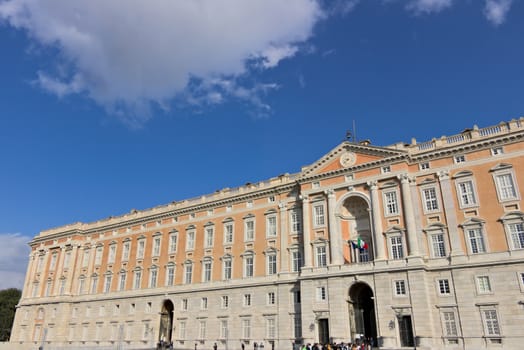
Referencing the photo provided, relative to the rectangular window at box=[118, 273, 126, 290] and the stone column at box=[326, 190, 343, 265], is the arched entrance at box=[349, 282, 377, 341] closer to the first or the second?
the stone column at box=[326, 190, 343, 265]

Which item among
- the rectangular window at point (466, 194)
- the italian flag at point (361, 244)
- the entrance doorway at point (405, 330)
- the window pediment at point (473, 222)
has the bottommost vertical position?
the entrance doorway at point (405, 330)

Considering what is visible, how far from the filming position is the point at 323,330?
44344 millimetres

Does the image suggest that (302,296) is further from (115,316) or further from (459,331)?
(115,316)

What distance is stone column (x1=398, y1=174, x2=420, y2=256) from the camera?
42.1m

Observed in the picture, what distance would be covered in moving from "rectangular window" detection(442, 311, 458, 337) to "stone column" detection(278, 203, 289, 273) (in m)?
17.7

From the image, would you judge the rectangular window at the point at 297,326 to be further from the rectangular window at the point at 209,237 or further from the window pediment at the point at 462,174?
the window pediment at the point at 462,174

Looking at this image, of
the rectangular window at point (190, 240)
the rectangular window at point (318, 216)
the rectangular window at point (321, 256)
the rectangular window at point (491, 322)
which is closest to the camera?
the rectangular window at point (491, 322)

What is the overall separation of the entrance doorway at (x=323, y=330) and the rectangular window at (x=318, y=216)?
33.9 feet

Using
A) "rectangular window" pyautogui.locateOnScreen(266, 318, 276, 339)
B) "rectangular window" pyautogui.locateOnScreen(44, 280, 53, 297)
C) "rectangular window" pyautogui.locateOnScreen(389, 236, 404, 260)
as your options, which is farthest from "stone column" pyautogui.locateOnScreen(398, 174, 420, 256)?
"rectangular window" pyautogui.locateOnScreen(44, 280, 53, 297)

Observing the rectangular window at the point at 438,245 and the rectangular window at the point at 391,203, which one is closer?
the rectangular window at the point at 438,245

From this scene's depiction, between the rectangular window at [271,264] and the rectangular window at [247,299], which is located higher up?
the rectangular window at [271,264]

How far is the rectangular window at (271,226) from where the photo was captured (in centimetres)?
5378

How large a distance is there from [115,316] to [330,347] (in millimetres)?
38237

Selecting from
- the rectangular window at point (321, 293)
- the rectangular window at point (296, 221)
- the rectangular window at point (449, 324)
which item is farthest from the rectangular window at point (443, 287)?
the rectangular window at point (296, 221)
